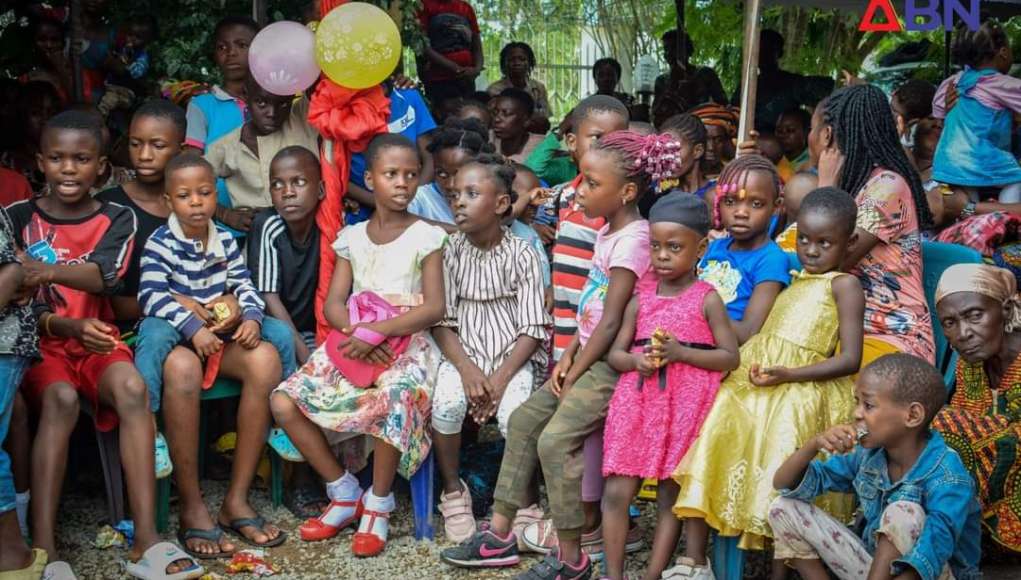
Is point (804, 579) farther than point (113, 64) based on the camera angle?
No

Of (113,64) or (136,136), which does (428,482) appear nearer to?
(136,136)

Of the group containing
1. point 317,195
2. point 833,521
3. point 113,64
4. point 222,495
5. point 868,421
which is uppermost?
point 113,64

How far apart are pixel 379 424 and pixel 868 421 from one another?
185 centimetres

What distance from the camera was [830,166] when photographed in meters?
4.29

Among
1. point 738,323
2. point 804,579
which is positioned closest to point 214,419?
point 738,323

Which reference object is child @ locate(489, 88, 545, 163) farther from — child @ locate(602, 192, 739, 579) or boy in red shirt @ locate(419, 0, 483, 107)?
child @ locate(602, 192, 739, 579)

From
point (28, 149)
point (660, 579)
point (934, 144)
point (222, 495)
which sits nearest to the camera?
point (660, 579)

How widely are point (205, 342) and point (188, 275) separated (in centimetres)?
31

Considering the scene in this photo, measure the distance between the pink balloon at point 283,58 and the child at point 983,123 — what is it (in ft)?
11.5

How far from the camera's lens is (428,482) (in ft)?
14.5


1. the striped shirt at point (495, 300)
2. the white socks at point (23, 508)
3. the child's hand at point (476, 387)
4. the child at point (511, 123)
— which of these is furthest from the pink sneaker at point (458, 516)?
the child at point (511, 123)

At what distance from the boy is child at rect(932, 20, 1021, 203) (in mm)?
3090

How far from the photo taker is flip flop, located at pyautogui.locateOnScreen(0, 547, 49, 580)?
3.65m

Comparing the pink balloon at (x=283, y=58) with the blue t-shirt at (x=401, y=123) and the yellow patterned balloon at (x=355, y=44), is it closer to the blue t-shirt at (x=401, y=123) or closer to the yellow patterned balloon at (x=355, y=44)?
the yellow patterned balloon at (x=355, y=44)
